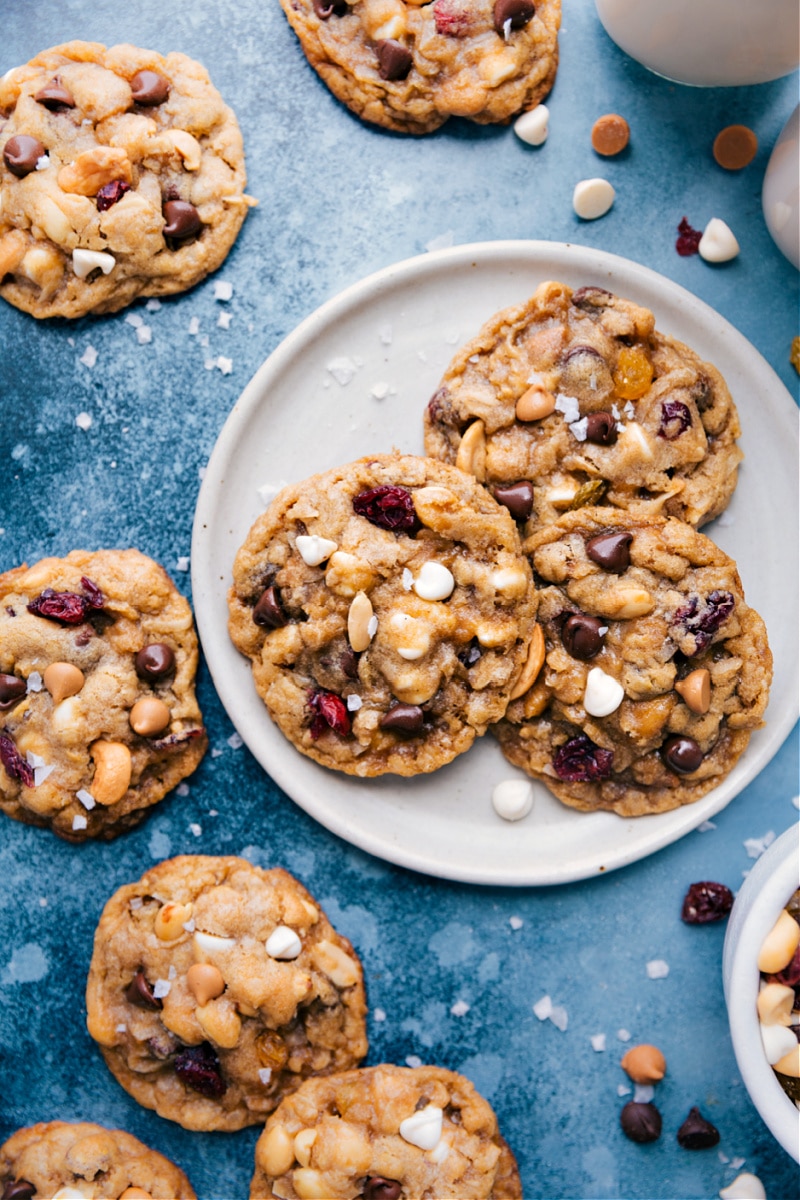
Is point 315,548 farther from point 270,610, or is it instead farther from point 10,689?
point 10,689

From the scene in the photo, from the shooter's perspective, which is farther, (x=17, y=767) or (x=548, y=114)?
(x=548, y=114)

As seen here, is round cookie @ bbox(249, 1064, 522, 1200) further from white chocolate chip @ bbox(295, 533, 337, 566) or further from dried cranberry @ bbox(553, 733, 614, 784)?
white chocolate chip @ bbox(295, 533, 337, 566)

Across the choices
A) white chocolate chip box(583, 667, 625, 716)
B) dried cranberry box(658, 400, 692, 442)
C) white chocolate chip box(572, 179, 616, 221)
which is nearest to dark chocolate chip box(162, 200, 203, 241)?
white chocolate chip box(572, 179, 616, 221)

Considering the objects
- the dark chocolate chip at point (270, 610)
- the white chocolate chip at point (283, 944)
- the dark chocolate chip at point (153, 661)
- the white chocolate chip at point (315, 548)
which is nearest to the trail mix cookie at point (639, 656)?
the white chocolate chip at point (315, 548)

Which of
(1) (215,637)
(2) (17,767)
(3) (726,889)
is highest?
(1) (215,637)

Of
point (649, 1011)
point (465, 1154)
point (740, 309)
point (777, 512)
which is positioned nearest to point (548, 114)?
point (740, 309)

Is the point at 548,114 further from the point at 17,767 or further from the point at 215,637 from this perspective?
the point at 17,767

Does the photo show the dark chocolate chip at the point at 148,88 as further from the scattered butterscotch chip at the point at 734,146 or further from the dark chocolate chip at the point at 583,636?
the dark chocolate chip at the point at 583,636

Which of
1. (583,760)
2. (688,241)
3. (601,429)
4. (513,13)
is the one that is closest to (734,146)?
(688,241)

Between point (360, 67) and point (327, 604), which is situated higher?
point (360, 67)
